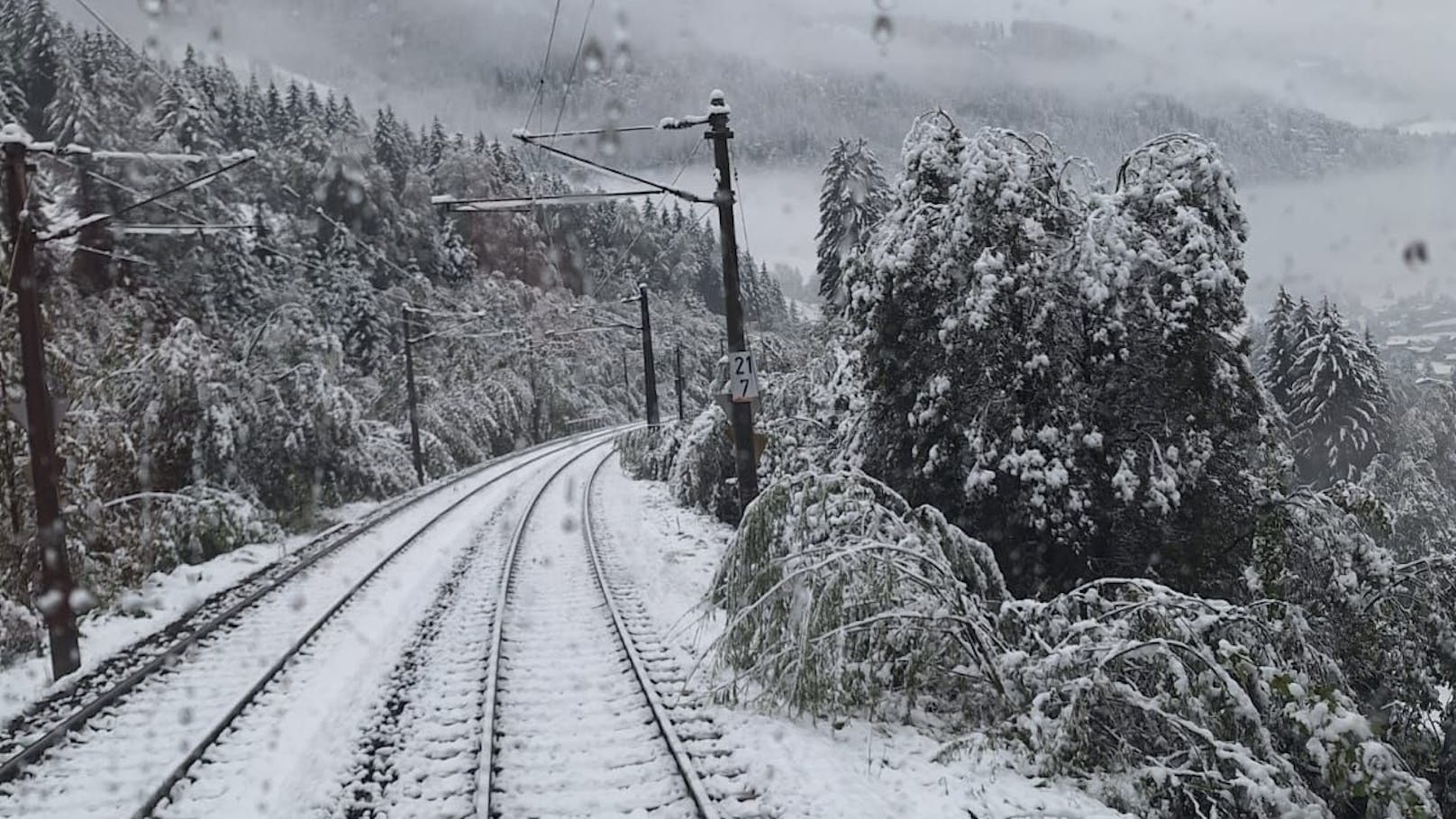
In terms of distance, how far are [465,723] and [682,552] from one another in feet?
29.1

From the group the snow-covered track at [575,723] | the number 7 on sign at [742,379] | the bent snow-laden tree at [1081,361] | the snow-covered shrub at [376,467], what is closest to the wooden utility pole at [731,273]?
the number 7 on sign at [742,379]

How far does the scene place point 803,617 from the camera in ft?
25.2

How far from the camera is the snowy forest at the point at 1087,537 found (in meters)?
6.50

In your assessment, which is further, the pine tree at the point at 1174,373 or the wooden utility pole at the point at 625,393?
the wooden utility pole at the point at 625,393

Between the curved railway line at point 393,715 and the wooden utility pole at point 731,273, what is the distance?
8.26ft

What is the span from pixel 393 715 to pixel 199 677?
115 inches

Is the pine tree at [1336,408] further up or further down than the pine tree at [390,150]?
further down

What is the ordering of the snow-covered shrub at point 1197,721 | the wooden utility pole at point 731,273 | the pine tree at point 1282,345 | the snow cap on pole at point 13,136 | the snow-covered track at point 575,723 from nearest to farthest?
the snow-covered shrub at point 1197,721 < the snow-covered track at point 575,723 < the snow cap on pole at point 13,136 < the wooden utility pole at point 731,273 < the pine tree at point 1282,345

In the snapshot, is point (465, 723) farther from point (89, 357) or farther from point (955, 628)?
point (89, 357)

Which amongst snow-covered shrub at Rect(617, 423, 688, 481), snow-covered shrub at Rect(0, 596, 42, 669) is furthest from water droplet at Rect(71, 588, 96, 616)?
snow-covered shrub at Rect(617, 423, 688, 481)

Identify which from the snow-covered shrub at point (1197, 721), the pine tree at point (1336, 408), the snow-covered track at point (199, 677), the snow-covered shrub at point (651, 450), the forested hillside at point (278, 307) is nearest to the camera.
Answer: the snow-covered shrub at point (1197, 721)

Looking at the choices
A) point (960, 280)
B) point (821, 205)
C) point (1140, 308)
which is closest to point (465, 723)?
point (960, 280)

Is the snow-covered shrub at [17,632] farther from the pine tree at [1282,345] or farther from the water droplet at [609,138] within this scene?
the pine tree at [1282,345]

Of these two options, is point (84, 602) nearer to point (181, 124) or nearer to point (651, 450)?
point (651, 450)
